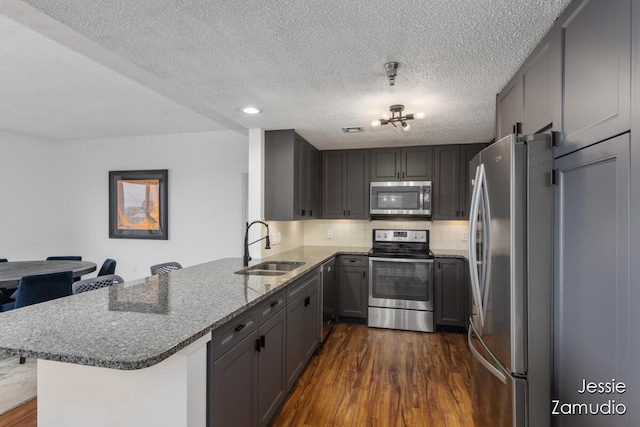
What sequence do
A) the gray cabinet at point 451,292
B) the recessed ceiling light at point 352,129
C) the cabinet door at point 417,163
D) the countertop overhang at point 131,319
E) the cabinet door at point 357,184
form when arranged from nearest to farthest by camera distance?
the countertop overhang at point 131,319 < the recessed ceiling light at point 352,129 < the gray cabinet at point 451,292 < the cabinet door at point 417,163 < the cabinet door at point 357,184

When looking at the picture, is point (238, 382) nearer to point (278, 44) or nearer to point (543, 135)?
point (278, 44)

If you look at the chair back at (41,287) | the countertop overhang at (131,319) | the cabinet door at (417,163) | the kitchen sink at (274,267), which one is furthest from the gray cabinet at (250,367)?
the cabinet door at (417,163)

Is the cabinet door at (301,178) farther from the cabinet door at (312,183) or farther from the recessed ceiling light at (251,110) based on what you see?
the recessed ceiling light at (251,110)

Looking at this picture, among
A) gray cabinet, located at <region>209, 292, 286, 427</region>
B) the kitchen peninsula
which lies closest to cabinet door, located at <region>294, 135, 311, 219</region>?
gray cabinet, located at <region>209, 292, 286, 427</region>

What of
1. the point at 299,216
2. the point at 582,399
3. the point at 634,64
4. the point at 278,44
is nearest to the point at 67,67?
the point at 278,44

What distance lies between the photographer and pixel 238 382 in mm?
1591

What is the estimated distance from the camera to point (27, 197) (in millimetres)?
4957

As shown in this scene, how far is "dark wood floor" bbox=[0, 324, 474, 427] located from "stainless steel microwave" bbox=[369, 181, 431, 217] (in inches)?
59.7

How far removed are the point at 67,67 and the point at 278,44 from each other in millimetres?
2083

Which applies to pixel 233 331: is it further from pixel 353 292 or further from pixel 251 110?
pixel 353 292

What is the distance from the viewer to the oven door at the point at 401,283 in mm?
3742

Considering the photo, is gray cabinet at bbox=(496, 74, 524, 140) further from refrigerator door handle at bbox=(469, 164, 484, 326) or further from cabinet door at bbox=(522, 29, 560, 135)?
refrigerator door handle at bbox=(469, 164, 484, 326)

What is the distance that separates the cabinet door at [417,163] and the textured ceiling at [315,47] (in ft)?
4.71

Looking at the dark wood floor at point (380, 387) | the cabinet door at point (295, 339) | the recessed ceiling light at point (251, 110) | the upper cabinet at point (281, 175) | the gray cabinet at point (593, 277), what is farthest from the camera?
the upper cabinet at point (281, 175)
